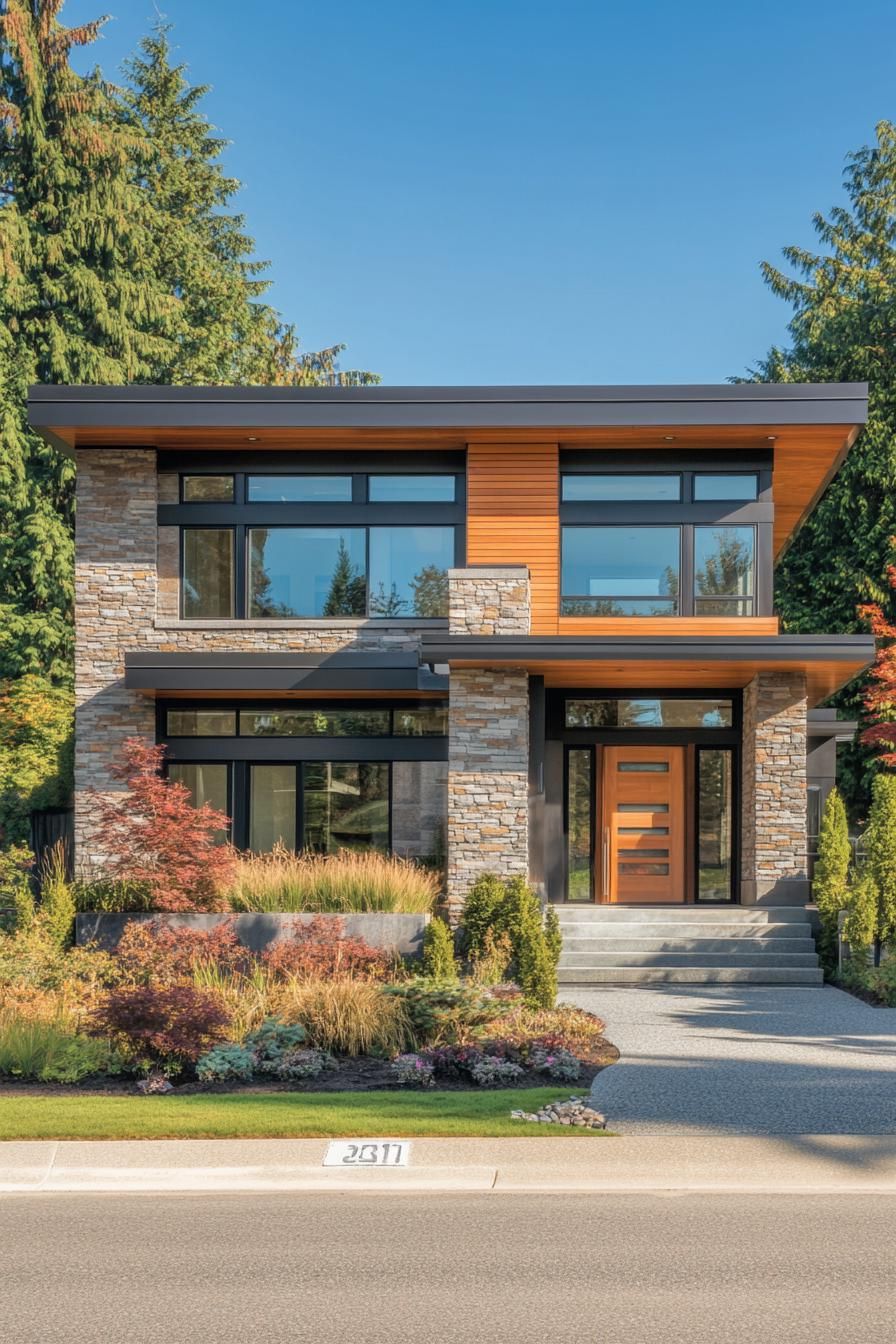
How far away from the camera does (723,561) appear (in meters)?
19.4

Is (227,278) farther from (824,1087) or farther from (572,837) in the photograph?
(824,1087)

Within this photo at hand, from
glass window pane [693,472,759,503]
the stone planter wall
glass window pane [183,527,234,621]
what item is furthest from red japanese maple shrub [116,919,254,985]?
glass window pane [693,472,759,503]

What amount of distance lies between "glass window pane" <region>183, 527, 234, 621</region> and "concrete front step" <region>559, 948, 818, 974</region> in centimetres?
776

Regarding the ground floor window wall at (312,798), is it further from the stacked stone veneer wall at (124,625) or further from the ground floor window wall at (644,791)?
the ground floor window wall at (644,791)

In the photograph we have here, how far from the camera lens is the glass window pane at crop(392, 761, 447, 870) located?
19656 millimetres

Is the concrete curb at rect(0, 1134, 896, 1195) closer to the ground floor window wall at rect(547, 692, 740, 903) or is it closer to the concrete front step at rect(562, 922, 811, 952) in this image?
the concrete front step at rect(562, 922, 811, 952)

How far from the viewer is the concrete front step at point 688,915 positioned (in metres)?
17.7

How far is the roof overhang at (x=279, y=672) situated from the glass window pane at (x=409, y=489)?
2.49m

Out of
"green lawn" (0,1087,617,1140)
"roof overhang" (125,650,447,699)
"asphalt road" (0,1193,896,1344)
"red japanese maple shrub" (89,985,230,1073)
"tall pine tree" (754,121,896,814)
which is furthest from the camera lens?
"tall pine tree" (754,121,896,814)

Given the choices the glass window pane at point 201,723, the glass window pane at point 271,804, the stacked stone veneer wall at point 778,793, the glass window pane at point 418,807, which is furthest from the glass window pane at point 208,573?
the stacked stone veneer wall at point 778,793

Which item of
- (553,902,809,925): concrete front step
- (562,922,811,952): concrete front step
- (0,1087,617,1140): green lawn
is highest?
(553,902,809,925): concrete front step

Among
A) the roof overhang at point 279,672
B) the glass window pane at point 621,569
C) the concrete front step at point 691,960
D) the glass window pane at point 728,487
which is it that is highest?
the glass window pane at point 728,487

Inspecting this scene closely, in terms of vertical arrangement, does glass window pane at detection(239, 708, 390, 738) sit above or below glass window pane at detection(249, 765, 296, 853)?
above

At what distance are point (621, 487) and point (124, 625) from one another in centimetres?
800
